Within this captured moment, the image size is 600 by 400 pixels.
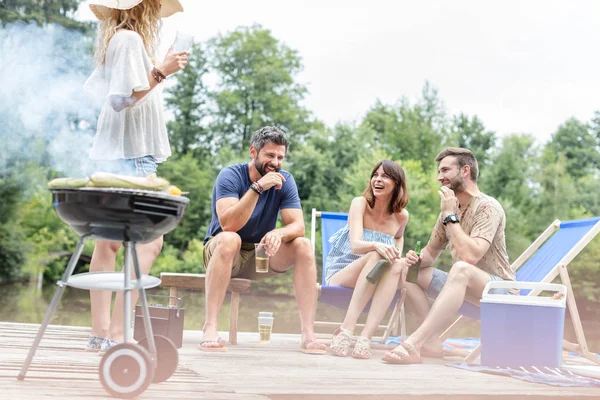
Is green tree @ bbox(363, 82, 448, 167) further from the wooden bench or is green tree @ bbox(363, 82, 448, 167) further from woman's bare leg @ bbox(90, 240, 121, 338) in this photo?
woman's bare leg @ bbox(90, 240, 121, 338)

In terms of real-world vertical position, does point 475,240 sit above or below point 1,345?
above

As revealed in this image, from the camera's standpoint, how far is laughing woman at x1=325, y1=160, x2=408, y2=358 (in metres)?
3.37

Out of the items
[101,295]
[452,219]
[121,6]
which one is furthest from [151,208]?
[452,219]

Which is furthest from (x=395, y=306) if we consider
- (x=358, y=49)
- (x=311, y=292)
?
(x=358, y=49)

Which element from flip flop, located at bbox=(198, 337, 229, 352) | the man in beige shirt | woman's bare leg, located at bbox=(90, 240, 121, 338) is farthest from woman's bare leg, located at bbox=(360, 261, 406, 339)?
woman's bare leg, located at bbox=(90, 240, 121, 338)

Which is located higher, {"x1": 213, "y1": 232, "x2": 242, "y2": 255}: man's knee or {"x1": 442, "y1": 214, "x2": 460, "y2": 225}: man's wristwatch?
{"x1": 442, "y1": 214, "x2": 460, "y2": 225}: man's wristwatch

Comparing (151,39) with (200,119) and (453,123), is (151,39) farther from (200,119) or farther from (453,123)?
(453,123)

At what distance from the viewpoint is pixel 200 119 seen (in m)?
21.7

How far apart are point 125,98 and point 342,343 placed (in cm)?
155

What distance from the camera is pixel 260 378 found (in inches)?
97.5

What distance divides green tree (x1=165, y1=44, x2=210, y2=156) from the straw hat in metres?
18.0

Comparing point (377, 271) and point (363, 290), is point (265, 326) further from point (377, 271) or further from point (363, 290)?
point (377, 271)

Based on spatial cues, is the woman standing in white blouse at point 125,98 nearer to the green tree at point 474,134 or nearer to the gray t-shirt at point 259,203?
the gray t-shirt at point 259,203

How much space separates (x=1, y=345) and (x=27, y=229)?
48.7ft
